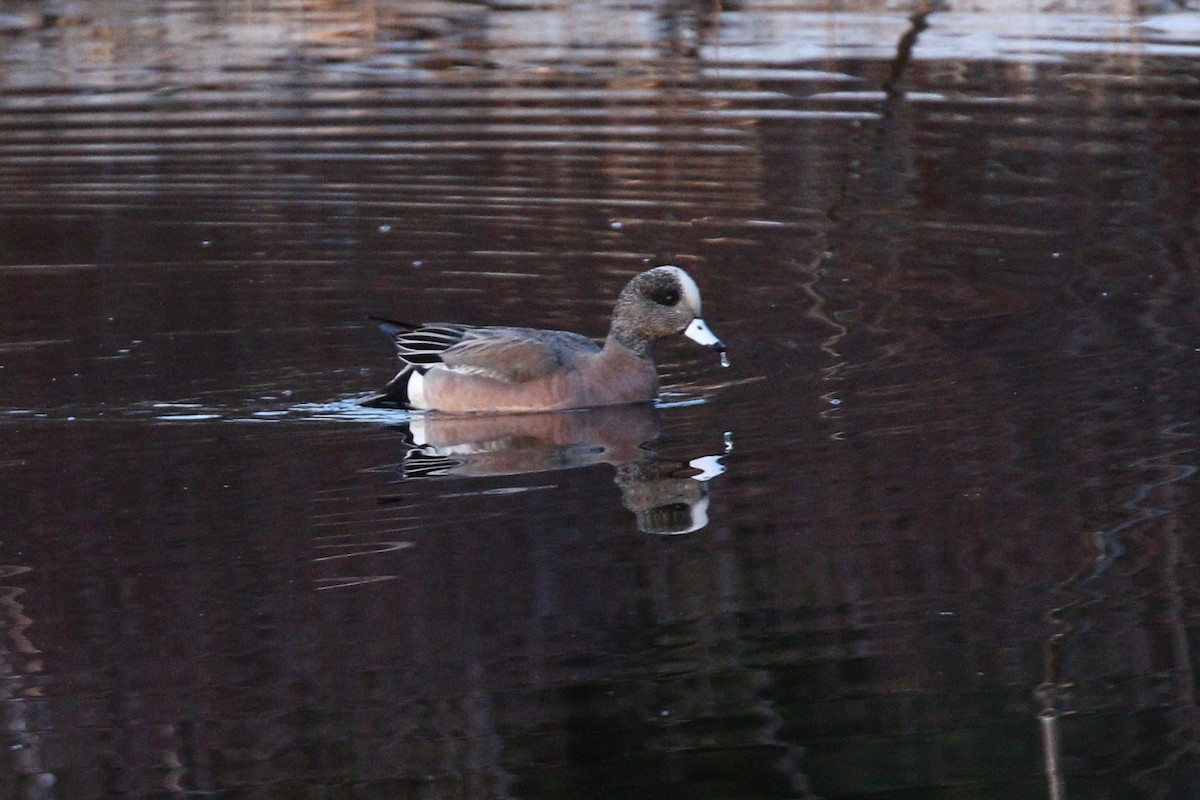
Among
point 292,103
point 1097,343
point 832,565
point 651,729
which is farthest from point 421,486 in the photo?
point 292,103

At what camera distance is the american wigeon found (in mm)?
9922

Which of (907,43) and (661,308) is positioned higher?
(907,43)

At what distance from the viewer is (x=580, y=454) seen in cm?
920

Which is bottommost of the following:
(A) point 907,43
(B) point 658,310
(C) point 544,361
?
(C) point 544,361

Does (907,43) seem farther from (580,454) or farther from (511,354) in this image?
(580,454)

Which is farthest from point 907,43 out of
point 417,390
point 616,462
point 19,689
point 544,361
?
point 19,689

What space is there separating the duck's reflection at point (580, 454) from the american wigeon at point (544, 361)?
3.2 inches

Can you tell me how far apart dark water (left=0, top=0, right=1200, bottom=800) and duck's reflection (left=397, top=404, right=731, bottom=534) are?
3 centimetres

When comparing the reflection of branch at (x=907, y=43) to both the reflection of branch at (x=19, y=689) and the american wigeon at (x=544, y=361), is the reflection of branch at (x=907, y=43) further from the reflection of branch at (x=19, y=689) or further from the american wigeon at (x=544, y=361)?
the reflection of branch at (x=19, y=689)

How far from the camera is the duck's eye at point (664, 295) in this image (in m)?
10.2

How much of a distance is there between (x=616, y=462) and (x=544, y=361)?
3.49 feet

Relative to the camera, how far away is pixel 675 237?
13438mm

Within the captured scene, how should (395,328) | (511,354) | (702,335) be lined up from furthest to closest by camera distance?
1. (395,328)
2. (702,335)
3. (511,354)

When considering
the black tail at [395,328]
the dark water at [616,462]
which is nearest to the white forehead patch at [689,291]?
the dark water at [616,462]
